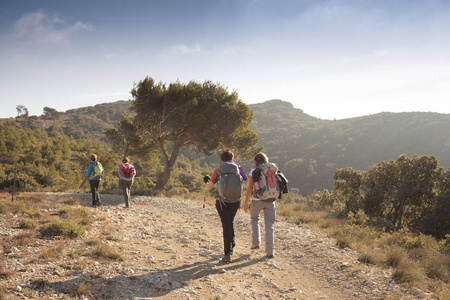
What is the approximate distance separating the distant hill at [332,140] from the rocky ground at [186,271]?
80.2 meters

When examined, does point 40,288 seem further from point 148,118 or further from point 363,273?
point 148,118

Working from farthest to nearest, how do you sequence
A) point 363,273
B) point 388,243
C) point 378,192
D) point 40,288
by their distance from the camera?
point 378,192
point 388,243
point 363,273
point 40,288

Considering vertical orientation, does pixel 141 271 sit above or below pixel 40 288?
below

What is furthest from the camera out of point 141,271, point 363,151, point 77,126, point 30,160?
point 77,126

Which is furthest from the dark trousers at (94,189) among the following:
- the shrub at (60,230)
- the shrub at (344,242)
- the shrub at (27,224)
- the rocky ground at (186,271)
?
the shrub at (344,242)

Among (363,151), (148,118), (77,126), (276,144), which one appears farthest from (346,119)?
(148,118)

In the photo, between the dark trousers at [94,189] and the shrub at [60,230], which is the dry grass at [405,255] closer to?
the shrub at [60,230]

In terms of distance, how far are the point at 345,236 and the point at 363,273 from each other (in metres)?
2.19

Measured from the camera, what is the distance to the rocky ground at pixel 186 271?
3.89 m

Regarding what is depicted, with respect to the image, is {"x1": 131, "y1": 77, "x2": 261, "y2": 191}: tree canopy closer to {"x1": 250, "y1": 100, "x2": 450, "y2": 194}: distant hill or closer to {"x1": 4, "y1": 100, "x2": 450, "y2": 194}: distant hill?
{"x1": 4, "y1": 100, "x2": 450, "y2": 194}: distant hill

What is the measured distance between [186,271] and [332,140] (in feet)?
423

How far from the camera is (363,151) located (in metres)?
113

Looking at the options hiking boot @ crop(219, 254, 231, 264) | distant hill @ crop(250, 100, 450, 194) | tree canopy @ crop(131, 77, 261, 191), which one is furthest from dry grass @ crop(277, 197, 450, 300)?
distant hill @ crop(250, 100, 450, 194)

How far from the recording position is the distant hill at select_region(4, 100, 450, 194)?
98.9 metres
